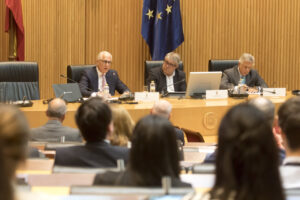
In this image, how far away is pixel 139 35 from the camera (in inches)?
380

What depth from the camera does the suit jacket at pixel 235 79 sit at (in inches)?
313

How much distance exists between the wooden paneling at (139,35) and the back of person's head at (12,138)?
770 cm

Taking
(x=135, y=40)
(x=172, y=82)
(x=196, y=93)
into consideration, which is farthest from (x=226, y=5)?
(x=196, y=93)

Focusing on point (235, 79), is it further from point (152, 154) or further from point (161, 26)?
point (152, 154)

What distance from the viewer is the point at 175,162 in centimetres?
231

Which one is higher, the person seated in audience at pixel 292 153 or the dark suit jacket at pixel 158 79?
the dark suit jacket at pixel 158 79

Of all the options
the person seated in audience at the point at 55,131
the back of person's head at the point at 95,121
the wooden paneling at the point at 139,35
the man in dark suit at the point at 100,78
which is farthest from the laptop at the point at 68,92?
the back of person's head at the point at 95,121

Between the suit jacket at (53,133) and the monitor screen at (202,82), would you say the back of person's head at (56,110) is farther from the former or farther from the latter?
the monitor screen at (202,82)

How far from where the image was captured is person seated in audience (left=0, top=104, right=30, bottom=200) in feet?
4.30

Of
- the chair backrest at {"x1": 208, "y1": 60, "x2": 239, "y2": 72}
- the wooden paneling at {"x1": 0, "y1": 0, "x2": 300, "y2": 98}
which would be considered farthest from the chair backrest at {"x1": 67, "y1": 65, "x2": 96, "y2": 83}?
the chair backrest at {"x1": 208, "y1": 60, "x2": 239, "y2": 72}

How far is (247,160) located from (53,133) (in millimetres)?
3088

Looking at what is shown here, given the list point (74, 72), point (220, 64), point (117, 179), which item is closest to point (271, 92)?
point (220, 64)

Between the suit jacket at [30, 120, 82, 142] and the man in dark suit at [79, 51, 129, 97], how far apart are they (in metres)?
2.53

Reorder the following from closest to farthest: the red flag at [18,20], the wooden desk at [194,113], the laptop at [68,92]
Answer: the wooden desk at [194,113], the laptop at [68,92], the red flag at [18,20]
